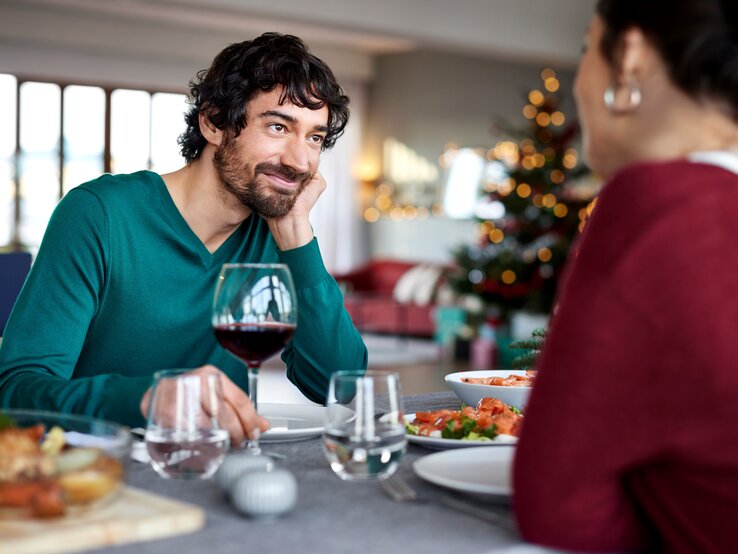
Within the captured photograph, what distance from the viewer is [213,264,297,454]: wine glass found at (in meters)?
1.22

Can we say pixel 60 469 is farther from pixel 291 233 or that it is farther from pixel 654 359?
pixel 291 233

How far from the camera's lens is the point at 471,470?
1.13 m

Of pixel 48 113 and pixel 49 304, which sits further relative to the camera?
pixel 48 113

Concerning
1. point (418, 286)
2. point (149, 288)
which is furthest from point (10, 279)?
point (418, 286)

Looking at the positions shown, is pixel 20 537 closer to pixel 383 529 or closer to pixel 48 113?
pixel 383 529

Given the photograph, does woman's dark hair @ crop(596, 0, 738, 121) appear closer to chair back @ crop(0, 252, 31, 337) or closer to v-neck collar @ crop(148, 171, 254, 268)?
v-neck collar @ crop(148, 171, 254, 268)

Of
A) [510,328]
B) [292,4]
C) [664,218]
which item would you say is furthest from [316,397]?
[510,328]

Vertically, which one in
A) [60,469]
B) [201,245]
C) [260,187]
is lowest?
[60,469]

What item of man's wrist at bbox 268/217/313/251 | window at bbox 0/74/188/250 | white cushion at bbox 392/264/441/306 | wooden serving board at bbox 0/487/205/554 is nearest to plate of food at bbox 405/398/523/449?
wooden serving board at bbox 0/487/205/554

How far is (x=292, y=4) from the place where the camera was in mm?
6945

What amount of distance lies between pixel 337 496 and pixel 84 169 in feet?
33.5

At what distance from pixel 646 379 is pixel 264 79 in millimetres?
1323

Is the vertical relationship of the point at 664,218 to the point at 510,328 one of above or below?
above

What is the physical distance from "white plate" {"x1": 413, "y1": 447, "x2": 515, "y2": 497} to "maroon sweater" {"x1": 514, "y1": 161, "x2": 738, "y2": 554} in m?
0.10
